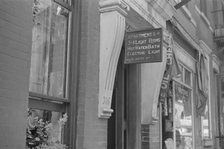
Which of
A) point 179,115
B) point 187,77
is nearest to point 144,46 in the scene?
point 179,115

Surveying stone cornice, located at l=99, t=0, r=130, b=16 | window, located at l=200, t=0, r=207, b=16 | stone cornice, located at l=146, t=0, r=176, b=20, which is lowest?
stone cornice, located at l=99, t=0, r=130, b=16

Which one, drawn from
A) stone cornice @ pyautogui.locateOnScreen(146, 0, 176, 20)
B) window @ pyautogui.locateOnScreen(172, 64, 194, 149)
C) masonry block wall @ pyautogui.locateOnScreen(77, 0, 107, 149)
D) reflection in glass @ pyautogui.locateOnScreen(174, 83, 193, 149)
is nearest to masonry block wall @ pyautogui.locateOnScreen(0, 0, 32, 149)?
masonry block wall @ pyautogui.locateOnScreen(77, 0, 107, 149)

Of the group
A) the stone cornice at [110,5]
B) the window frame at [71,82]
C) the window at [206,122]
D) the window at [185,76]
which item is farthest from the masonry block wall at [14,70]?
the window at [206,122]

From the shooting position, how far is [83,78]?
460 centimetres

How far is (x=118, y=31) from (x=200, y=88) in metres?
6.36

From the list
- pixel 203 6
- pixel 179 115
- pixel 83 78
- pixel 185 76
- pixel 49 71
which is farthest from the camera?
pixel 203 6

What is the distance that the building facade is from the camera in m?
3.14

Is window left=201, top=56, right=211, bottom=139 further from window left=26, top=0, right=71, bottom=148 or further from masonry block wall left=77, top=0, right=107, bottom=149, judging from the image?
window left=26, top=0, right=71, bottom=148

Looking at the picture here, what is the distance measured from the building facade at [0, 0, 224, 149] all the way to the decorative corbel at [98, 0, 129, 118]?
0.01 m

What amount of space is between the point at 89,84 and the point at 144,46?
1327 mm

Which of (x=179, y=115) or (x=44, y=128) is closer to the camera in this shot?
(x=44, y=128)

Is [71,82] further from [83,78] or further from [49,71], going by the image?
[49,71]

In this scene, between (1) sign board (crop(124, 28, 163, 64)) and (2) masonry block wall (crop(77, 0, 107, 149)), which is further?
(1) sign board (crop(124, 28, 163, 64))

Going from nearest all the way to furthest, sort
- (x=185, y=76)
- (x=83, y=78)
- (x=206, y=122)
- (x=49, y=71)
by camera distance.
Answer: (x=49, y=71)
(x=83, y=78)
(x=185, y=76)
(x=206, y=122)
